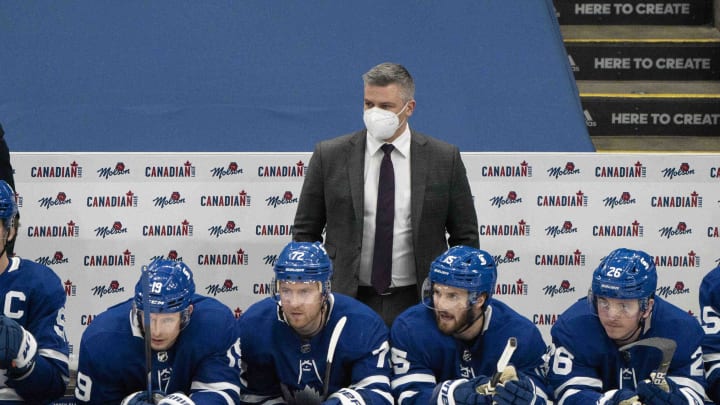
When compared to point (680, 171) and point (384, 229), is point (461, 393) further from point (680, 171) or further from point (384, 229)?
point (680, 171)

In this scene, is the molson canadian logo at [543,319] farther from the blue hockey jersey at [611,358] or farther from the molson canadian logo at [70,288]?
the molson canadian logo at [70,288]

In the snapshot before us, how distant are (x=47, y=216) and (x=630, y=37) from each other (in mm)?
4712

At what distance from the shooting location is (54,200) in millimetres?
5719

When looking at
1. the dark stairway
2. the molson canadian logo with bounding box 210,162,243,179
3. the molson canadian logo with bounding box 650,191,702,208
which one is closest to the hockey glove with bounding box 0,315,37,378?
the molson canadian logo with bounding box 210,162,243,179

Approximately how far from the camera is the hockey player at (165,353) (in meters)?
4.01

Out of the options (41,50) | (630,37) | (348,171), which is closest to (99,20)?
(41,50)

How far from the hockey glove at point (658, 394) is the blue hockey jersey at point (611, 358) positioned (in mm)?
245

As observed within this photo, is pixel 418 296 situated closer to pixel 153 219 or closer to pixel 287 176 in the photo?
pixel 287 176

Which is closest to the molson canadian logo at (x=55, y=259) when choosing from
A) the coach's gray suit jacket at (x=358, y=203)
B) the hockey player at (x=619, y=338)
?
the coach's gray suit jacket at (x=358, y=203)

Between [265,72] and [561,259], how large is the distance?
7.30ft

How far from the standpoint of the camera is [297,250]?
4.16m

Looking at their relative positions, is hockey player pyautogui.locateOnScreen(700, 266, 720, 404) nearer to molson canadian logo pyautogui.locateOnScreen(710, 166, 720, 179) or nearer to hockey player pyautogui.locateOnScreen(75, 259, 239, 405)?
molson canadian logo pyautogui.locateOnScreen(710, 166, 720, 179)

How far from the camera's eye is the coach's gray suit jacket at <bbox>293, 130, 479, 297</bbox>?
483cm

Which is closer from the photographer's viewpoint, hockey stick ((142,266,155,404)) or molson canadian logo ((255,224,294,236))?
hockey stick ((142,266,155,404))
